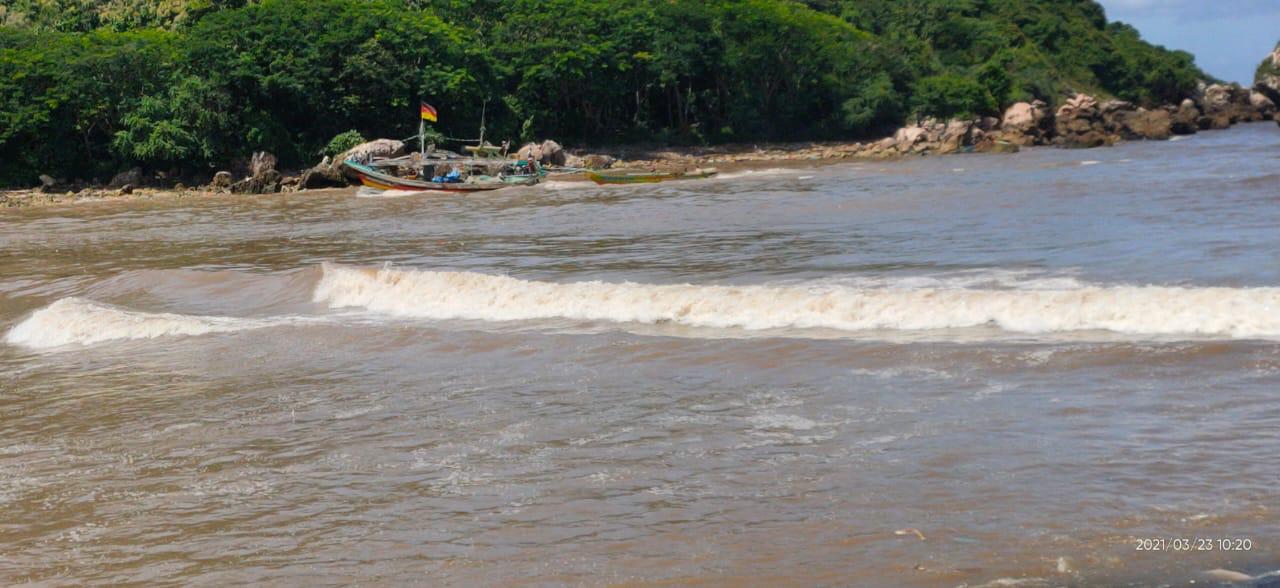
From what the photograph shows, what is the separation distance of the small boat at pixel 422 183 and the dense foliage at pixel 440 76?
1135cm

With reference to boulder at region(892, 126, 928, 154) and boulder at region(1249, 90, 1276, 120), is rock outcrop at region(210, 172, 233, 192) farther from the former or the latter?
boulder at region(1249, 90, 1276, 120)

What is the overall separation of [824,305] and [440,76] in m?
44.4

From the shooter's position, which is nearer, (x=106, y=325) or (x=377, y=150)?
(x=106, y=325)

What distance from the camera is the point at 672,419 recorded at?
8727mm

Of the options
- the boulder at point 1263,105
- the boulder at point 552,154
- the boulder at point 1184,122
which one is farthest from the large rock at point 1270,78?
the boulder at point 552,154

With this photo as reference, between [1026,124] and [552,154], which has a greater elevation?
[1026,124]

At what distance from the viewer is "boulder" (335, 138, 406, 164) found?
162ft

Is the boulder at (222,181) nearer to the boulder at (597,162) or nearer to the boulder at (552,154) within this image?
the boulder at (552,154)

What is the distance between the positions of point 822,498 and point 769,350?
14.0 ft

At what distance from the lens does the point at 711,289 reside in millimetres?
14109

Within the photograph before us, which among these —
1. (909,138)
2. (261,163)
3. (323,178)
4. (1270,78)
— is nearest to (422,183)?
(323,178)

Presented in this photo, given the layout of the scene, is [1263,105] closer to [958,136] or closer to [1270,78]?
[1270,78]

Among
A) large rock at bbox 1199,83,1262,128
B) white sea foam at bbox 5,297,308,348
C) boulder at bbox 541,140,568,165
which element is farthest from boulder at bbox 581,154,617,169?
large rock at bbox 1199,83,1262,128

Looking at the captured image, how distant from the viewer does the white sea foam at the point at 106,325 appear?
47.0 ft
